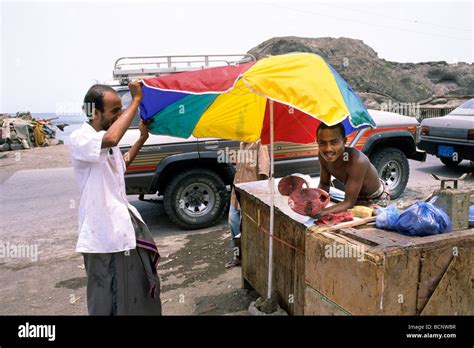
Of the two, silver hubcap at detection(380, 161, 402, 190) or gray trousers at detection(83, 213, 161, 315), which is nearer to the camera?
gray trousers at detection(83, 213, 161, 315)

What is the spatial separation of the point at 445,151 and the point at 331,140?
7.58 m

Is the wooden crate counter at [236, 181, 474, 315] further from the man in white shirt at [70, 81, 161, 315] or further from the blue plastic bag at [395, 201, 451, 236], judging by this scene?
the man in white shirt at [70, 81, 161, 315]

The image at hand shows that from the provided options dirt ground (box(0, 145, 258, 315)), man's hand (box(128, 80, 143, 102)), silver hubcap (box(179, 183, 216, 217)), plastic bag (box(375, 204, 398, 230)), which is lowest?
dirt ground (box(0, 145, 258, 315))

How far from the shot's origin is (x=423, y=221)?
2.39 m

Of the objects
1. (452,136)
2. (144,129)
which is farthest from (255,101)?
(452,136)

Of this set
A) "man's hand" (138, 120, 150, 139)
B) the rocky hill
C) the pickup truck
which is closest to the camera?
"man's hand" (138, 120, 150, 139)

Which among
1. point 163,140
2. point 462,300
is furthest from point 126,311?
point 163,140

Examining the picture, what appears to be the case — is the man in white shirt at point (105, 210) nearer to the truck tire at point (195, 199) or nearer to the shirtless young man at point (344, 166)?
the shirtless young man at point (344, 166)

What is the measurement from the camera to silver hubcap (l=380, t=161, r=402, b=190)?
741 cm

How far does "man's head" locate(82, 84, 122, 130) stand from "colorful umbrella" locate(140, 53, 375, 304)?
56 centimetres

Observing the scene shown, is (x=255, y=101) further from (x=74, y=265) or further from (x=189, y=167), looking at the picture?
(x=74, y=265)

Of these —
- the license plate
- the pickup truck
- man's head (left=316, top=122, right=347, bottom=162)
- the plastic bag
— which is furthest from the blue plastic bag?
the license plate

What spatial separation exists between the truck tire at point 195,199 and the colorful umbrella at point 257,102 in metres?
2.36

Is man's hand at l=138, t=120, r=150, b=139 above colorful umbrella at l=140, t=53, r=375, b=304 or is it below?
below
